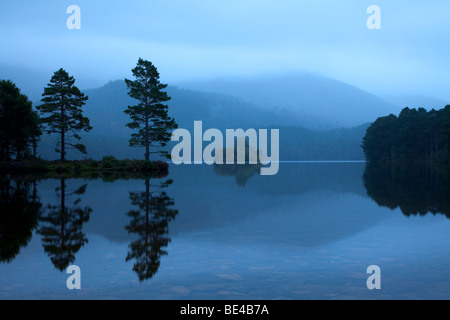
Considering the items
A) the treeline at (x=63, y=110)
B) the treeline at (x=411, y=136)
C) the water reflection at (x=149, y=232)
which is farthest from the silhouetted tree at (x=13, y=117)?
the treeline at (x=411, y=136)

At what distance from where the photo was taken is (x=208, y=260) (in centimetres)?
816

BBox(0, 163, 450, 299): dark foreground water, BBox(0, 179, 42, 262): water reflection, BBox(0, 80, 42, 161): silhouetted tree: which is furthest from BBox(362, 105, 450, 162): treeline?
BBox(0, 179, 42, 262): water reflection

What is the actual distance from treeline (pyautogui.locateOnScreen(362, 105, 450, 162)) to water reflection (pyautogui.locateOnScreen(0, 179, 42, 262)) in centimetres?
9755

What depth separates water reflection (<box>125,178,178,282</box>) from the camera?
7.70m

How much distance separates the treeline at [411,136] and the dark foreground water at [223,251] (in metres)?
94.7

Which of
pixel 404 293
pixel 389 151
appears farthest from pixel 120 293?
pixel 389 151

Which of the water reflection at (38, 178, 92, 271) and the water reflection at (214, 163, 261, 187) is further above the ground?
the water reflection at (214, 163, 261, 187)

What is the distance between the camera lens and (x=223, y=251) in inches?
353

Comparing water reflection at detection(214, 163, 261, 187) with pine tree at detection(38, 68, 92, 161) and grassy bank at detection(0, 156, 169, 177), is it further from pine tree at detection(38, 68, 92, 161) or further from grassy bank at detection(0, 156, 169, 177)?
pine tree at detection(38, 68, 92, 161)

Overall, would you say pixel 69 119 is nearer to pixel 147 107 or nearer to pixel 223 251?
pixel 147 107

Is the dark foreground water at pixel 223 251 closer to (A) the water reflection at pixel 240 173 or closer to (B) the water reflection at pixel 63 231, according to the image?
(B) the water reflection at pixel 63 231

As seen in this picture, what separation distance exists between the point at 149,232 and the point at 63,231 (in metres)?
2.39
